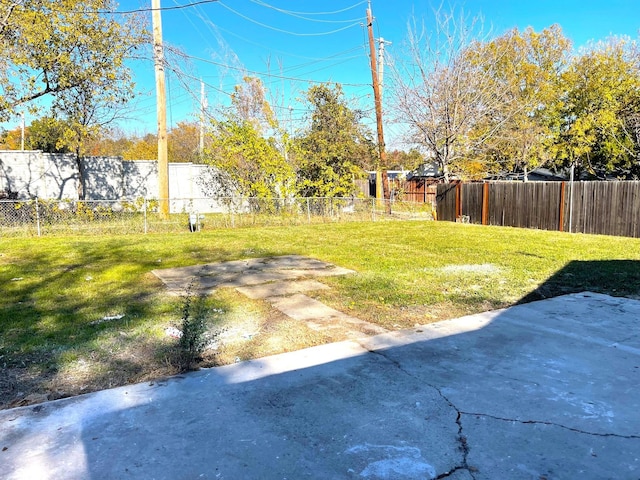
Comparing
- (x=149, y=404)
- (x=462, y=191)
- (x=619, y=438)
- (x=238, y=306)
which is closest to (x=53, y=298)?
(x=238, y=306)

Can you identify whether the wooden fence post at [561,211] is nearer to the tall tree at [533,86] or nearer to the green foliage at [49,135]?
the tall tree at [533,86]

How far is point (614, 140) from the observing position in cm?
2322

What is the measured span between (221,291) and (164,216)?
9.04m

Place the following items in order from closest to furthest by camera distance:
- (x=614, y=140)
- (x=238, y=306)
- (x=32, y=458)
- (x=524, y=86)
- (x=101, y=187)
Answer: (x=32, y=458), (x=238, y=306), (x=101, y=187), (x=614, y=140), (x=524, y=86)

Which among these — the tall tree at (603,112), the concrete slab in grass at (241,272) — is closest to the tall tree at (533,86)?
the tall tree at (603,112)

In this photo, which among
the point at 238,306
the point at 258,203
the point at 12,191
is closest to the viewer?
the point at 238,306

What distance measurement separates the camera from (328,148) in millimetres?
17234

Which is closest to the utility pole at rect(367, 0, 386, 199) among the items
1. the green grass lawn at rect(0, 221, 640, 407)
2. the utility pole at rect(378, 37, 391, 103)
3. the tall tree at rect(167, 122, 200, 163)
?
the utility pole at rect(378, 37, 391, 103)

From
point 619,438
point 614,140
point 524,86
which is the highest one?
point 524,86

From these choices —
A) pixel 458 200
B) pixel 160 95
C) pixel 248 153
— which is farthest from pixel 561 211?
pixel 160 95

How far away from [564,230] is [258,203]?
9.93m

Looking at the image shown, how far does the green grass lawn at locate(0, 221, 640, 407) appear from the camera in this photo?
3.48 metres

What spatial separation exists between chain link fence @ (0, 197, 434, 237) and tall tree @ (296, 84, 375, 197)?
105 centimetres

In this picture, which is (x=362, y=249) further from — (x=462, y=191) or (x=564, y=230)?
(x=462, y=191)
